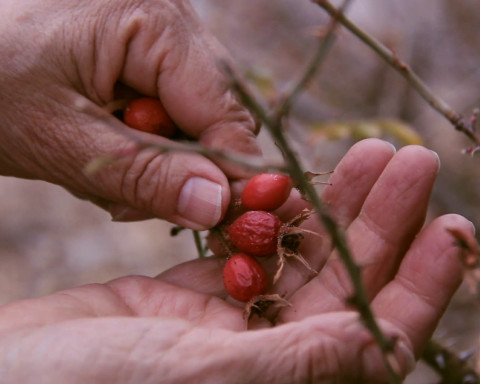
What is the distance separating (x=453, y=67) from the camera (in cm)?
564

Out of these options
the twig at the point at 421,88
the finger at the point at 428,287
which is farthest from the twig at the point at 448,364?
the twig at the point at 421,88

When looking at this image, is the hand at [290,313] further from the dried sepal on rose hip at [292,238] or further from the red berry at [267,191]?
the red berry at [267,191]

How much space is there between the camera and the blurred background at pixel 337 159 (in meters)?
4.84

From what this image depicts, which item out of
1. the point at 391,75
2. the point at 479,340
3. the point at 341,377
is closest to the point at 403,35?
the point at 391,75

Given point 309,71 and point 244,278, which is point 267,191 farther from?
point 309,71

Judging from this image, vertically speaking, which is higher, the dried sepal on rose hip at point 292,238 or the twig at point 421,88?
the twig at point 421,88

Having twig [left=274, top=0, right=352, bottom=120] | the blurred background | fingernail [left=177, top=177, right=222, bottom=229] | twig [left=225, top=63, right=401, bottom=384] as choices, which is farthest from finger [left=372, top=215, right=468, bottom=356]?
the blurred background

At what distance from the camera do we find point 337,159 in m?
5.49

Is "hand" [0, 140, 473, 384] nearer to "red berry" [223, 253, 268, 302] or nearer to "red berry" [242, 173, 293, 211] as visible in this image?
"red berry" [223, 253, 268, 302]

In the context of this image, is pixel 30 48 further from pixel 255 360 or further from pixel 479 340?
pixel 479 340

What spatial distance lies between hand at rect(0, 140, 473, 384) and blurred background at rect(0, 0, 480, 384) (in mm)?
2060

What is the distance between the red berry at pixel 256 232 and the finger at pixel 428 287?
20.2 inches

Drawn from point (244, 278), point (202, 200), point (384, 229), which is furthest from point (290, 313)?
point (202, 200)

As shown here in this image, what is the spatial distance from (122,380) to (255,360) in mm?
381
